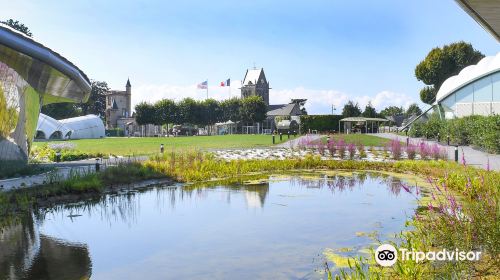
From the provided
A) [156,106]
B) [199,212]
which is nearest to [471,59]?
[156,106]

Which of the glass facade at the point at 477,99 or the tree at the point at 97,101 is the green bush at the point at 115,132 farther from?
the glass facade at the point at 477,99

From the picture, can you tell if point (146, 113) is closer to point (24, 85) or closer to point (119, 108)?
point (119, 108)

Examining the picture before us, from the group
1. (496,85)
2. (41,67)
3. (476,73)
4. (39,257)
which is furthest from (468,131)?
(39,257)

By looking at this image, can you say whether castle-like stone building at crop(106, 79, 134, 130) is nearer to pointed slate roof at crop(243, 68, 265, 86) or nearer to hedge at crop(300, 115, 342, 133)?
pointed slate roof at crop(243, 68, 265, 86)

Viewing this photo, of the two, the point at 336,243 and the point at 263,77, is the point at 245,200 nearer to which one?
the point at 336,243

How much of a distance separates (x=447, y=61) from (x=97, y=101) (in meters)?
86.3

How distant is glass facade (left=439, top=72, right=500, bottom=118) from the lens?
4409 centimetres

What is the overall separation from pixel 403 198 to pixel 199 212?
5.71 metres

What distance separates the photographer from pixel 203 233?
9.58 metres

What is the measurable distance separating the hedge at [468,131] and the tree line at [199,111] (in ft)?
149

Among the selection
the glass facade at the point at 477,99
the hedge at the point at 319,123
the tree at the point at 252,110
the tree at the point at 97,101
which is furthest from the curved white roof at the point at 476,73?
the tree at the point at 97,101

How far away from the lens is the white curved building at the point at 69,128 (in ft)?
239

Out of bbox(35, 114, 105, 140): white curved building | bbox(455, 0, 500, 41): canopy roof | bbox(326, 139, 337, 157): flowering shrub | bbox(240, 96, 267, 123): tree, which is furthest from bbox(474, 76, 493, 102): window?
bbox(35, 114, 105, 140): white curved building

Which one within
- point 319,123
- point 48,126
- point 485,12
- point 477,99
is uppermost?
point 477,99
